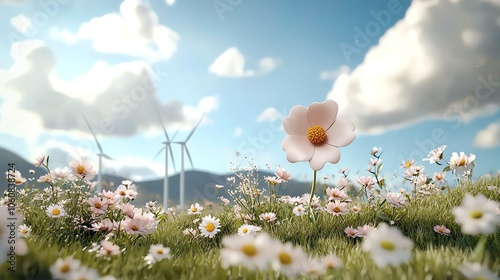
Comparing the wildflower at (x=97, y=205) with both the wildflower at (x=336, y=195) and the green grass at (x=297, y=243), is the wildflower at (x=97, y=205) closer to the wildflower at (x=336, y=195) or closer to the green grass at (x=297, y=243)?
the green grass at (x=297, y=243)

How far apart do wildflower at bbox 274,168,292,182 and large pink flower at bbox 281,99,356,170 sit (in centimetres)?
110

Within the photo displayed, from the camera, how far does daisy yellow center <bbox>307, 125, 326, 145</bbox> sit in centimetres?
487

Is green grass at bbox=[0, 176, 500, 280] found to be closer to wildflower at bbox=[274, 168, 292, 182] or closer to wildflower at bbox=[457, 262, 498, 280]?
wildflower at bbox=[457, 262, 498, 280]

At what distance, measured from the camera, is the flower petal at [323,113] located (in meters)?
4.87

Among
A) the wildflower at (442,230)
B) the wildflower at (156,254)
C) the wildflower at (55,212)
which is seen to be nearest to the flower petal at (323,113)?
the wildflower at (442,230)

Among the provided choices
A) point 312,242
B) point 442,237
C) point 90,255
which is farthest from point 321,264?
point 442,237

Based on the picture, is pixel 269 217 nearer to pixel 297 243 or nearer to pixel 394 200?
pixel 297 243

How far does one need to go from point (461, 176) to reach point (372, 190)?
1754mm

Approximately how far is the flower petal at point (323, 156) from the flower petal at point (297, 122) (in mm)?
288

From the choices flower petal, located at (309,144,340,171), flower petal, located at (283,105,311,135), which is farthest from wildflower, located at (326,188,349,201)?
flower petal, located at (283,105,311,135)

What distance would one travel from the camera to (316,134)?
488cm

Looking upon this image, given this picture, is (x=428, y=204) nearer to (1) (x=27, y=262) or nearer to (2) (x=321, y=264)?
→ (2) (x=321, y=264)

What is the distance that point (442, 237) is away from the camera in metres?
5.07

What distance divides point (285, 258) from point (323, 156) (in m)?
2.66
